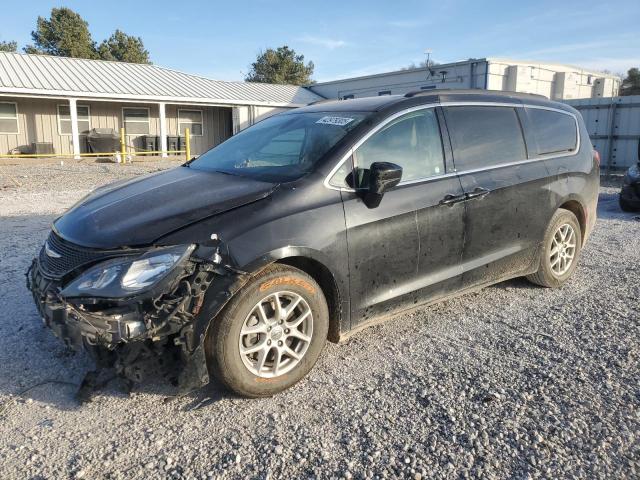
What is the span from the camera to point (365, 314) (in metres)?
3.50

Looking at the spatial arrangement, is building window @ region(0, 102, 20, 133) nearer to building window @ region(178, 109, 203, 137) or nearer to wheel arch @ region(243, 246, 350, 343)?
building window @ region(178, 109, 203, 137)

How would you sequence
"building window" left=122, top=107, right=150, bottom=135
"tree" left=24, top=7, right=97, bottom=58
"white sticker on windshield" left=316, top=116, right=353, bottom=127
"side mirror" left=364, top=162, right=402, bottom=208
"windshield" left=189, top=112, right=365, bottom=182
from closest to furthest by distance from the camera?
"side mirror" left=364, top=162, right=402, bottom=208 → "windshield" left=189, top=112, right=365, bottom=182 → "white sticker on windshield" left=316, top=116, right=353, bottom=127 → "building window" left=122, top=107, right=150, bottom=135 → "tree" left=24, top=7, right=97, bottom=58

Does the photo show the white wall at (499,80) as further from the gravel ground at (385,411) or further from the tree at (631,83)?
the tree at (631,83)

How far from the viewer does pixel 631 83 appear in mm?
47344

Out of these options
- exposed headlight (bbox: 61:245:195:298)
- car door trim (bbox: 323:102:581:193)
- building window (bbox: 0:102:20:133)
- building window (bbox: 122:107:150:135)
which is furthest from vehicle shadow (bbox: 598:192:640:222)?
building window (bbox: 0:102:20:133)

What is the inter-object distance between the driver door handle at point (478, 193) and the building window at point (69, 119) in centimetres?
2164

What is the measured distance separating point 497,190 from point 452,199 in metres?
0.58

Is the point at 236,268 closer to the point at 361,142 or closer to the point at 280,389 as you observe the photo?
the point at 280,389

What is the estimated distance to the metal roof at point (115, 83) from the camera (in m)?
19.9

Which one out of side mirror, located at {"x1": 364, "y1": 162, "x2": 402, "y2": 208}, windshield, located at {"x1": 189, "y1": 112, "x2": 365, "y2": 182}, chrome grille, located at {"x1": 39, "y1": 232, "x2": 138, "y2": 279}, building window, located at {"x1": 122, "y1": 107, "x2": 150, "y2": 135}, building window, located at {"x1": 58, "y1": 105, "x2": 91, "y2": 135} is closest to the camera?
chrome grille, located at {"x1": 39, "y1": 232, "x2": 138, "y2": 279}

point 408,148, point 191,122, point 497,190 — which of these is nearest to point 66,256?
point 408,148

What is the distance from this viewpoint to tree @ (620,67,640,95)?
45.3 metres

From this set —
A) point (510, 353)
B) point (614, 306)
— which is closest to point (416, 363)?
point (510, 353)

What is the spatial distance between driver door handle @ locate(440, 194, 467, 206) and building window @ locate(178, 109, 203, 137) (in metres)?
22.7
